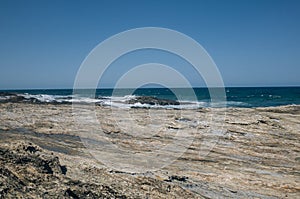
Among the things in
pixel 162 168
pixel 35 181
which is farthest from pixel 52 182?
pixel 162 168

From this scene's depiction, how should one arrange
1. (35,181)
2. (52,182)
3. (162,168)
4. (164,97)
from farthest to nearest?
1. (164,97)
2. (162,168)
3. (52,182)
4. (35,181)

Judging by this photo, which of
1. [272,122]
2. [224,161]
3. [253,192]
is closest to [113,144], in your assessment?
[224,161]

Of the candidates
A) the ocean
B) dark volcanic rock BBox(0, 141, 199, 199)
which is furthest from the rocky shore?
the ocean

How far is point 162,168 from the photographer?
9.95 metres

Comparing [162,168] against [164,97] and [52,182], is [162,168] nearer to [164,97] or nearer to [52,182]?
[52,182]

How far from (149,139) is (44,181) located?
9.69 metres

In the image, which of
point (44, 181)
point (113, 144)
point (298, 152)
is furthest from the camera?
point (113, 144)

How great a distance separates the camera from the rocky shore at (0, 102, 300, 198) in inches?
236

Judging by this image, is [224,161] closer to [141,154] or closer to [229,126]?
[141,154]

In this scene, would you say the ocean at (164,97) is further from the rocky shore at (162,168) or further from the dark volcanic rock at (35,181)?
the dark volcanic rock at (35,181)

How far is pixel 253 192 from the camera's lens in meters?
8.34

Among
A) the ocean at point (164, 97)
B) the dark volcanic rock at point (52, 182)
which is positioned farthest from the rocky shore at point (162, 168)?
the ocean at point (164, 97)

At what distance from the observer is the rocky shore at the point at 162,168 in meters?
6.00

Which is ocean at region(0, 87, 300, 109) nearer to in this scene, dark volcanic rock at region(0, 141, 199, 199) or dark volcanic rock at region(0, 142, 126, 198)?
dark volcanic rock at region(0, 141, 199, 199)
